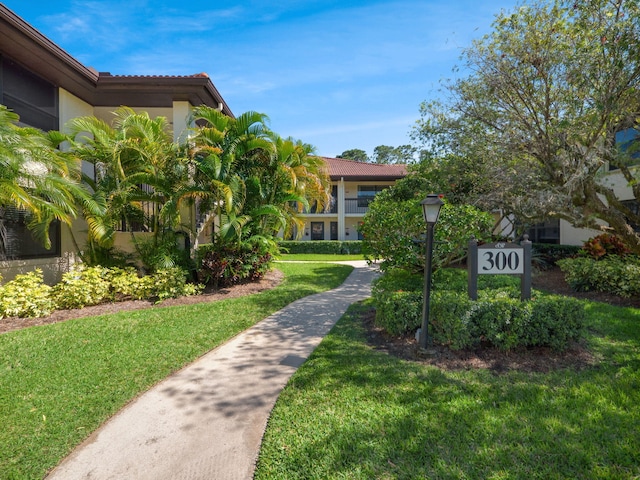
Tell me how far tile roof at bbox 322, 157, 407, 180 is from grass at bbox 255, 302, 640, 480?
19.8 meters

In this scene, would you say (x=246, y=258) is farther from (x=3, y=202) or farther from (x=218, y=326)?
(x=3, y=202)

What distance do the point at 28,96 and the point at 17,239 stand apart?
3.59 m

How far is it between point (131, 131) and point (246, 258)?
4.25m

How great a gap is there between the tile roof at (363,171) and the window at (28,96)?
16.3 metres

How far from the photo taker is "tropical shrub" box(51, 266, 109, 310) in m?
6.94

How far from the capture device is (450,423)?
2.99 metres

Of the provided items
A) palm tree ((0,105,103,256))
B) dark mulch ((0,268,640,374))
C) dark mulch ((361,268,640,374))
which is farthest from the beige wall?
dark mulch ((361,268,640,374))

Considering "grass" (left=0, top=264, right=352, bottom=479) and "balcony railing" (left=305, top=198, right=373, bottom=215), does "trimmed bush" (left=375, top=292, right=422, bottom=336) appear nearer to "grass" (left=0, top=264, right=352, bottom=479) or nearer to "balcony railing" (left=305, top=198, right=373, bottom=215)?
"grass" (left=0, top=264, right=352, bottom=479)

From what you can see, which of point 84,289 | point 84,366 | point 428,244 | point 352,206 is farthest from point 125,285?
point 352,206

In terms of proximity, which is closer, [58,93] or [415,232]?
[415,232]

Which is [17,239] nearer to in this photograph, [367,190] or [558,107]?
[558,107]

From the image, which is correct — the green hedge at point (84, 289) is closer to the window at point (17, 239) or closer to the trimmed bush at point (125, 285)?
the trimmed bush at point (125, 285)

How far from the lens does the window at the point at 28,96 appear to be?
7.78 m

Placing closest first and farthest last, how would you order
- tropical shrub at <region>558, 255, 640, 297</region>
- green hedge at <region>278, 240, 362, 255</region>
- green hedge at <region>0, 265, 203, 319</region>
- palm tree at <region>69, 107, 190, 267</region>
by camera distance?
green hedge at <region>0, 265, 203, 319</region>, tropical shrub at <region>558, 255, 640, 297</region>, palm tree at <region>69, 107, 190, 267</region>, green hedge at <region>278, 240, 362, 255</region>
